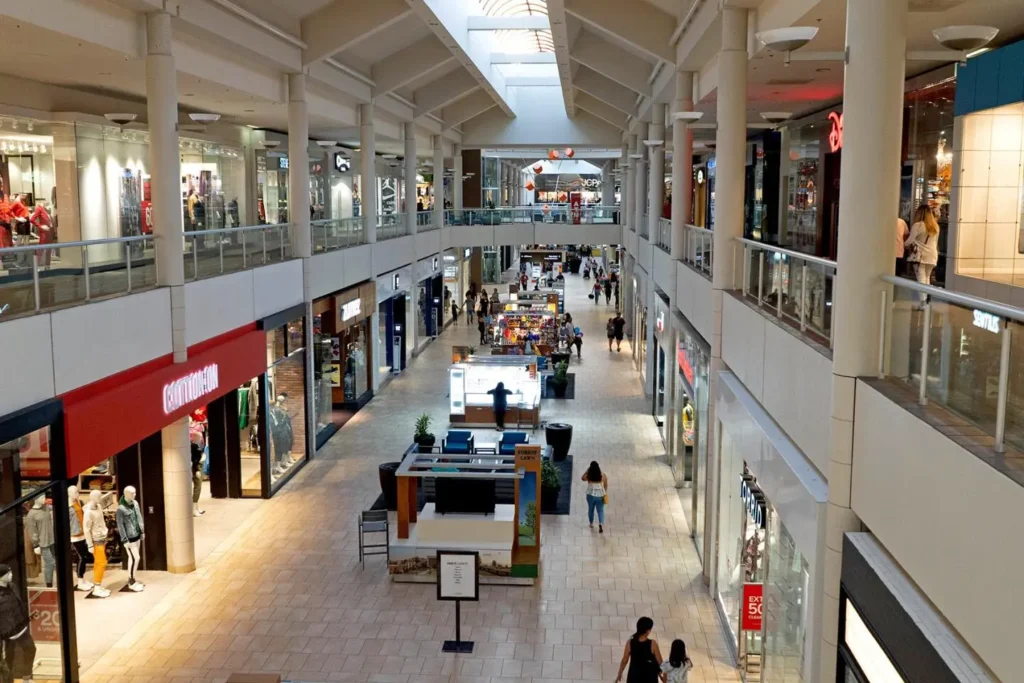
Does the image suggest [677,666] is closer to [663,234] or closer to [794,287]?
[794,287]

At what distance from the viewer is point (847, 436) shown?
19.1ft

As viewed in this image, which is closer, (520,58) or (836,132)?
(836,132)

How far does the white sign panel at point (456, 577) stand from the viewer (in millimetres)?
10391

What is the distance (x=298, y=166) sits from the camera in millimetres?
17922

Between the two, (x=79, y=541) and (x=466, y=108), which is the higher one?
(x=466, y=108)

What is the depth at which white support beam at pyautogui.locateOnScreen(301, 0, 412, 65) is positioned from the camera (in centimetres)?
Answer: 1669

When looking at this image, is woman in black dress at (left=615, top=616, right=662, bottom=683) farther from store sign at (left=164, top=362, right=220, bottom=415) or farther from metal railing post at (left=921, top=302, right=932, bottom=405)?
store sign at (left=164, top=362, right=220, bottom=415)

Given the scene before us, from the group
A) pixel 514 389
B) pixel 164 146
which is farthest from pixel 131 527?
pixel 514 389

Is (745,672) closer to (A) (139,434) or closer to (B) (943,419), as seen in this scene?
(B) (943,419)

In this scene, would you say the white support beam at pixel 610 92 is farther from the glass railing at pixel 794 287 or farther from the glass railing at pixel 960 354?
the glass railing at pixel 960 354

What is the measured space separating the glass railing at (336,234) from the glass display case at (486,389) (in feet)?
12.3

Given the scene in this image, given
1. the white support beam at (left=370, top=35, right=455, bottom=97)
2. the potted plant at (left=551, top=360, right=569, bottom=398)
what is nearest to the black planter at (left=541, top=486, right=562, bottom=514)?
the potted plant at (left=551, top=360, right=569, bottom=398)

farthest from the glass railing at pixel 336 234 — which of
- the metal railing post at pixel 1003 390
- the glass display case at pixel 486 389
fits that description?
the metal railing post at pixel 1003 390

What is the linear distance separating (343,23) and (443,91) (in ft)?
35.7
